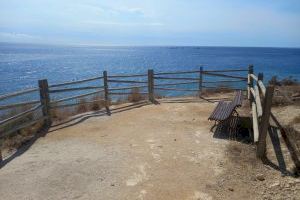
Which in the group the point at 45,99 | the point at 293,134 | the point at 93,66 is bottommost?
the point at 93,66

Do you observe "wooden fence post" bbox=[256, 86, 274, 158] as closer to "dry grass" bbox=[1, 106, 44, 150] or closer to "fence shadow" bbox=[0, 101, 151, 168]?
"fence shadow" bbox=[0, 101, 151, 168]

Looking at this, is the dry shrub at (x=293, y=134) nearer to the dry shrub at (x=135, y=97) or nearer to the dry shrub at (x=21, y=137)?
the dry shrub at (x=135, y=97)

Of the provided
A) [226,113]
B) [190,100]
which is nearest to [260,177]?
[226,113]

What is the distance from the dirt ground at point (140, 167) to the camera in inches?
183

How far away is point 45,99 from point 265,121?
20.3ft

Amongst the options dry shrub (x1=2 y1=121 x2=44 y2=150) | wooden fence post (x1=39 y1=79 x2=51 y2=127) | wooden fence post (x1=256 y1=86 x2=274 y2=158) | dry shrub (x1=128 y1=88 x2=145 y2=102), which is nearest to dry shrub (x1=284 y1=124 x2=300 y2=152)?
wooden fence post (x1=256 y1=86 x2=274 y2=158)

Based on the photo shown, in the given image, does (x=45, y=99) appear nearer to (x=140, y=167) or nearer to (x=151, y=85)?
(x=140, y=167)

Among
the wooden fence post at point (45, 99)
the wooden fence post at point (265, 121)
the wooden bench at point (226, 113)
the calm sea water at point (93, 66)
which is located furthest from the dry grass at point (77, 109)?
the calm sea water at point (93, 66)

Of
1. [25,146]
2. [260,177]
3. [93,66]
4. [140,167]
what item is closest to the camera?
[260,177]

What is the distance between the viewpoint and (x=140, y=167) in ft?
18.0

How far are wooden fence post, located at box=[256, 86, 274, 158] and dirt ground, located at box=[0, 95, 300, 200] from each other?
0.25 meters

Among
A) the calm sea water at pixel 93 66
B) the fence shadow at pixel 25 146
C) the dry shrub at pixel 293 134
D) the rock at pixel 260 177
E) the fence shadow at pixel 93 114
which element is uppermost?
the dry shrub at pixel 293 134

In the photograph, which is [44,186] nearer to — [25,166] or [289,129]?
[25,166]

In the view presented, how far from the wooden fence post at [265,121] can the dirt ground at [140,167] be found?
246 mm
